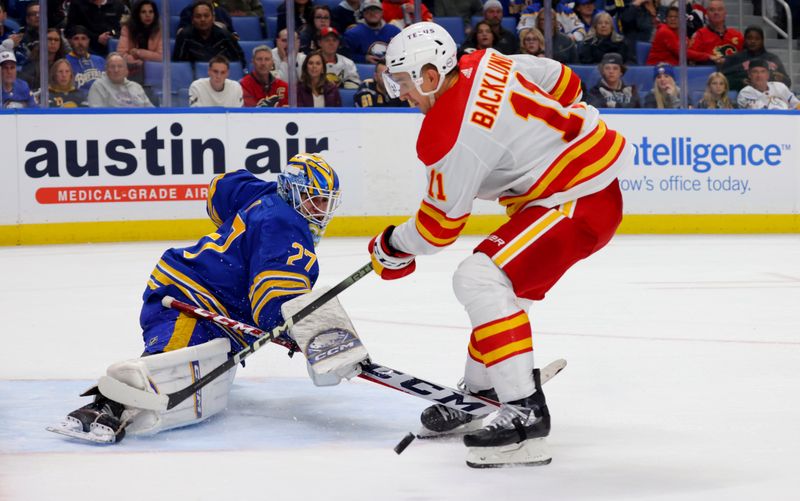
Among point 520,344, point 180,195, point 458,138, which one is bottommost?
point 180,195

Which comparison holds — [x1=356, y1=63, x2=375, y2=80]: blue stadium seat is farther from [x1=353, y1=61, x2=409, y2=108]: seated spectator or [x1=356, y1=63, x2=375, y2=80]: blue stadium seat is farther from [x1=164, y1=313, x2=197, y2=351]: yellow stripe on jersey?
[x1=164, y1=313, x2=197, y2=351]: yellow stripe on jersey

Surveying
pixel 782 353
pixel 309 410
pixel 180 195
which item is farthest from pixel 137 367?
pixel 180 195

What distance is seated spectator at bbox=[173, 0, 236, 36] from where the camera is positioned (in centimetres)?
848

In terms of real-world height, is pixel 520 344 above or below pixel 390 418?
above

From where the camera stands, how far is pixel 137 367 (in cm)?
296

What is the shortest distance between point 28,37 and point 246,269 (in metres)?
5.49

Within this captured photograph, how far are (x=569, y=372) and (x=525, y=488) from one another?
4.35 feet

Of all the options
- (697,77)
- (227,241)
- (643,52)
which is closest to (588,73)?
(643,52)

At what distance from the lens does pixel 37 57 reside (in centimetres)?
818

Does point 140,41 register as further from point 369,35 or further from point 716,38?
point 716,38

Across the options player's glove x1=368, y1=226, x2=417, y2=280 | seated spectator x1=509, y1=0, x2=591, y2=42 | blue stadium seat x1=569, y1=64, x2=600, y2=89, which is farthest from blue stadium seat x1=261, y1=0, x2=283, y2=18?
player's glove x1=368, y1=226, x2=417, y2=280

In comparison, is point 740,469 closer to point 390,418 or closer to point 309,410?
point 390,418

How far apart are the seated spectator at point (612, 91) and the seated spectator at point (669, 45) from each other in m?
0.31

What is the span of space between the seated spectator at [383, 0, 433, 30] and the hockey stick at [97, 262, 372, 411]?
6108mm
